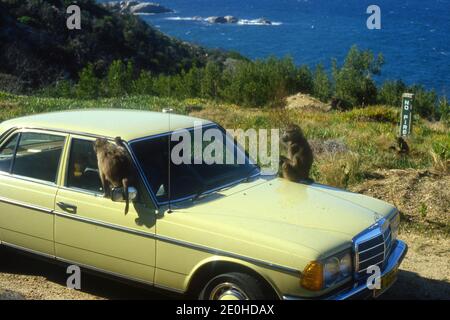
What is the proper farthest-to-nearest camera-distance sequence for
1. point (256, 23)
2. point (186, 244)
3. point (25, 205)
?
point (256, 23) → point (25, 205) → point (186, 244)

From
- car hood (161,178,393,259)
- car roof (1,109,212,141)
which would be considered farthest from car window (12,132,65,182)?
car hood (161,178,393,259)

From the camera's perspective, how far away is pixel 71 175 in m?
5.45

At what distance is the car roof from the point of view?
214 inches

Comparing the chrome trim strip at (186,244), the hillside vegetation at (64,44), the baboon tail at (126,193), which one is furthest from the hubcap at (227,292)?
the hillside vegetation at (64,44)

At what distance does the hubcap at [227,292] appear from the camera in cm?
445

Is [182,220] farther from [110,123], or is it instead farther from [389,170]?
[389,170]

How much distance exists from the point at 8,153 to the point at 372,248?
3.50 meters

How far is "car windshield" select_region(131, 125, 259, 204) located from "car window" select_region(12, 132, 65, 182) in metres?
0.86

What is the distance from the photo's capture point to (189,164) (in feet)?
17.7

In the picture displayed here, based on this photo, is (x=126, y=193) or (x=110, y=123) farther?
(x=110, y=123)

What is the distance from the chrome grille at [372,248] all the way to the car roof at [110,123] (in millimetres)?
1937

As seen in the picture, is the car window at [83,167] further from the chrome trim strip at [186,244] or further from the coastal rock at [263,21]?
the coastal rock at [263,21]

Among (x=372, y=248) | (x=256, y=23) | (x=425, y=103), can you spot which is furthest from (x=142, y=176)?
(x=256, y=23)
